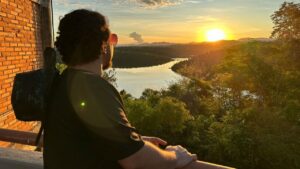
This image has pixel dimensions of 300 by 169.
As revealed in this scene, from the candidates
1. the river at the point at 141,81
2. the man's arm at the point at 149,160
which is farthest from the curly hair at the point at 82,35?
the river at the point at 141,81

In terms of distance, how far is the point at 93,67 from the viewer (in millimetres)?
1721

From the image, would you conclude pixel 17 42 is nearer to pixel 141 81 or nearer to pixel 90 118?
pixel 90 118

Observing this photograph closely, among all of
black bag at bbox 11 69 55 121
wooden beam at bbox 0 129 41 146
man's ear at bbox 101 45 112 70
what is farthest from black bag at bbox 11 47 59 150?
wooden beam at bbox 0 129 41 146

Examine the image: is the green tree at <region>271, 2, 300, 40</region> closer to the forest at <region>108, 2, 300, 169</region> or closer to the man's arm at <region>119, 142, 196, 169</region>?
the forest at <region>108, 2, 300, 169</region>

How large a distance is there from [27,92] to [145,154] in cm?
59

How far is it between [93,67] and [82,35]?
0.48 feet

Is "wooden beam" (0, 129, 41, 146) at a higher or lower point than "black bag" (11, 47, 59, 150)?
lower

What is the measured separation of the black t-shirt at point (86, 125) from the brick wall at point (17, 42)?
648 centimetres

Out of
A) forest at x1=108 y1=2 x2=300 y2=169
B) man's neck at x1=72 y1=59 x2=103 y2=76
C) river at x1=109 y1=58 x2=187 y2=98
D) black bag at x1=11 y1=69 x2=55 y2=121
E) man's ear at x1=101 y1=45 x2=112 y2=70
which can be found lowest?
river at x1=109 y1=58 x2=187 y2=98

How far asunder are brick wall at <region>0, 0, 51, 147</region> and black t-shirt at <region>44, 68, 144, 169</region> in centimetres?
648

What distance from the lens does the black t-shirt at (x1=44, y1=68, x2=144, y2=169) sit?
1.51 metres

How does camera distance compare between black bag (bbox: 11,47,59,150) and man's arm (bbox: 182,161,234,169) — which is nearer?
man's arm (bbox: 182,161,234,169)

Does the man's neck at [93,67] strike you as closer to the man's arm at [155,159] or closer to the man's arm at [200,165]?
the man's arm at [155,159]

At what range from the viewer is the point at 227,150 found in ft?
40.1
